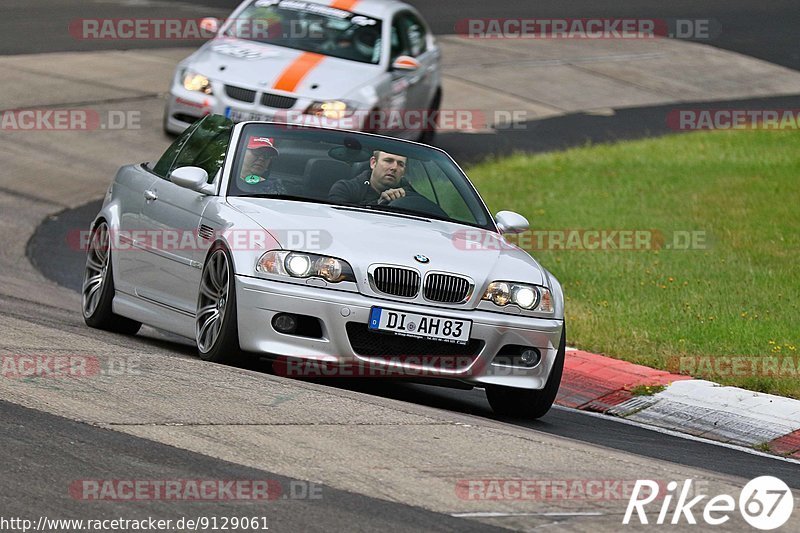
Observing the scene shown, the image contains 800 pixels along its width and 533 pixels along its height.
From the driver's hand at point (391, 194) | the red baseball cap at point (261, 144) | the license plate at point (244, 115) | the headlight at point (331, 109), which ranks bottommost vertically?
the license plate at point (244, 115)

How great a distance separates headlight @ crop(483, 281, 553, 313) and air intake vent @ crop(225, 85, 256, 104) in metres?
8.42

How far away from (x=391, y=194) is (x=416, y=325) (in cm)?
141

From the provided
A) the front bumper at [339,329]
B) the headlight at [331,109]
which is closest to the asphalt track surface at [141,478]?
the front bumper at [339,329]

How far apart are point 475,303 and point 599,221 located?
300 inches

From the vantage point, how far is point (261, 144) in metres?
9.63

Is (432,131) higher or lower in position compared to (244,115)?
lower

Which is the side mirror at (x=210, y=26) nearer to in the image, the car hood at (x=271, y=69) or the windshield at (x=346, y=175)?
the car hood at (x=271, y=69)

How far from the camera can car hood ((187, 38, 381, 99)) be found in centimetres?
1681

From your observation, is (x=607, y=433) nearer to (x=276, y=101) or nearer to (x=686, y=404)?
(x=686, y=404)

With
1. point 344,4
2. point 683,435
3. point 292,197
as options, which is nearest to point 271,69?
point 344,4

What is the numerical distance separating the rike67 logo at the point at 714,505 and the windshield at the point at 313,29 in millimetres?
11643

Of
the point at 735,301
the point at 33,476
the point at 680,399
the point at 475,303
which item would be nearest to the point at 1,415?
the point at 33,476

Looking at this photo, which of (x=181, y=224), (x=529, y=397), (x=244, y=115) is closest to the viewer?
(x=529, y=397)

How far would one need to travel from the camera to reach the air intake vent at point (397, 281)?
8398 millimetres
